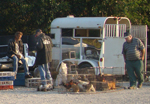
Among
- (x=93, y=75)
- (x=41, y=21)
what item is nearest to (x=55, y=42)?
(x=41, y=21)

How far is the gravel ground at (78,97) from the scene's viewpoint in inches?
255

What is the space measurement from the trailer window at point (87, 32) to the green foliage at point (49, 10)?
2692 mm

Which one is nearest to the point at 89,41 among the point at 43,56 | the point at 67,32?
the point at 67,32

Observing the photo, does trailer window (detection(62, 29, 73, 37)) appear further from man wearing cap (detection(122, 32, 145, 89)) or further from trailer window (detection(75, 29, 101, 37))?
man wearing cap (detection(122, 32, 145, 89))

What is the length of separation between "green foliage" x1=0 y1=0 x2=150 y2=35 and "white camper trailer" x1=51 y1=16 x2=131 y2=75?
88.2 inches

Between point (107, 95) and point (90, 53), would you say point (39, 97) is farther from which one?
point (90, 53)

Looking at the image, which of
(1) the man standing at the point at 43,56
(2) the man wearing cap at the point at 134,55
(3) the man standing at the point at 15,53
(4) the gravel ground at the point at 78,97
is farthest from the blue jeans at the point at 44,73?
(2) the man wearing cap at the point at 134,55

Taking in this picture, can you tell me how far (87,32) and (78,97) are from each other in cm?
397

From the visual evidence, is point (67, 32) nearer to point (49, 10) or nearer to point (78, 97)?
point (49, 10)

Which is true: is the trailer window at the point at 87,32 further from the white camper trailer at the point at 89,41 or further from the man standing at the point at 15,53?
the man standing at the point at 15,53

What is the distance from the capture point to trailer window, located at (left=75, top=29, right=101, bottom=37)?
33.7ft

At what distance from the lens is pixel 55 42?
10883 millimetres

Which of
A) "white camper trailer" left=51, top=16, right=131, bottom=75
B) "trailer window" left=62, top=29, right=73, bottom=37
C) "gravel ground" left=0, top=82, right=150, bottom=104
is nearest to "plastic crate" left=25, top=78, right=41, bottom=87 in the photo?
"gravel ground" left=0, top=82, right=150, bottom=104

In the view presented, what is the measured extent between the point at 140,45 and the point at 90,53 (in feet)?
8.53
